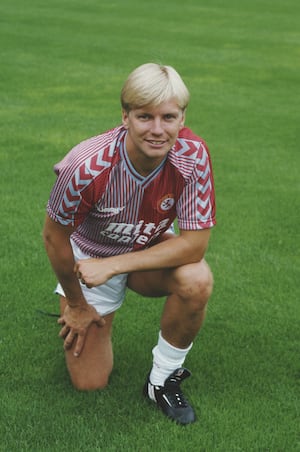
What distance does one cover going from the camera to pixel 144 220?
3.51m

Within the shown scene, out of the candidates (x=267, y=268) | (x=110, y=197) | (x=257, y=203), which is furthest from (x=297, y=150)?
(x=110, y=197)

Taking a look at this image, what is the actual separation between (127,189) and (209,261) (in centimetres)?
194

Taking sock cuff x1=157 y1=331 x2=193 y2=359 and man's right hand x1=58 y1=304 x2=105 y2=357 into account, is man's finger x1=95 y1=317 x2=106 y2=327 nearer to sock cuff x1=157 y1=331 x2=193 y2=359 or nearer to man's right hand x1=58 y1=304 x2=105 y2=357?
man's right hand x1=58 y1=304 x2=105 y2=357

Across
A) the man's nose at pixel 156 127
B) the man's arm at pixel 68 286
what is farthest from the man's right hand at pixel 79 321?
the man's nose at pixel 156 127

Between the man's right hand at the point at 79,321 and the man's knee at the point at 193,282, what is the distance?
0.39m

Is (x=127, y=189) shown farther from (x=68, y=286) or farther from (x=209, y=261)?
(x=209, y=261)

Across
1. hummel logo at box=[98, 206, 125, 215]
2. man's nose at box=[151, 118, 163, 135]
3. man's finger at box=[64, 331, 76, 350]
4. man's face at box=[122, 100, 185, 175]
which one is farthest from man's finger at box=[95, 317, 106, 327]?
man's nose at box=[151, 118, 163, 135]

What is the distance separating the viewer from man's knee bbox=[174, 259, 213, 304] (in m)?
3.44

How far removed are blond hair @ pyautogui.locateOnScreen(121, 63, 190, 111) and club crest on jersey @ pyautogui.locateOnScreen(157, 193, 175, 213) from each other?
1.29 ft

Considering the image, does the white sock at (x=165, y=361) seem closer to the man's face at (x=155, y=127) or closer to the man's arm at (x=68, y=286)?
the man's arm at (x=68, y=286)

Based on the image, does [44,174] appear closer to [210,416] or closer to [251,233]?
[251,233]

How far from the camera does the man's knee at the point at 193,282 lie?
3.44 m

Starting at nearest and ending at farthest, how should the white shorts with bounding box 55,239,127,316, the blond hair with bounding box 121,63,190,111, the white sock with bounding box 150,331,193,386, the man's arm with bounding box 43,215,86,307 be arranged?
the blond hair with bounding box 121,63,190,111 < the man's arm with bounding box 43,215,86,307 < the white sock with bounding box 150,331,193,386 < the white shorts with bounding box 55,239,127,316

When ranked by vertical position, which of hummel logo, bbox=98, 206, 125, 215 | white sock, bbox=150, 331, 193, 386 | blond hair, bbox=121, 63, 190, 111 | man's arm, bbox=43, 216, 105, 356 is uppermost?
blond hair, bbox=121, 63, 190, 111
